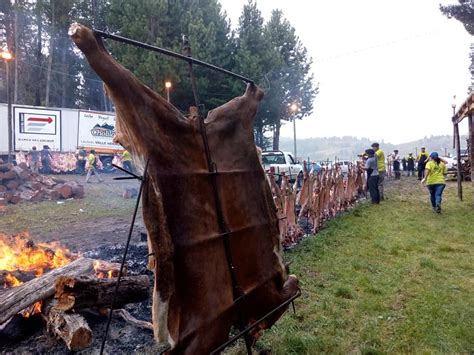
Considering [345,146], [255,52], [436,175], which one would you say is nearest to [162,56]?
[255,52]

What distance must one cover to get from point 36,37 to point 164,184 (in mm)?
37906

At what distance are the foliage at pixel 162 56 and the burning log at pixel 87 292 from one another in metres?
10.2

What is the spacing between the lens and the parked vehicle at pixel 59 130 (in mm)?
19703

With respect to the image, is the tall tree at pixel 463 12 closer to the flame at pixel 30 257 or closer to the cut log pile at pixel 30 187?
the flame at pixel 30 257

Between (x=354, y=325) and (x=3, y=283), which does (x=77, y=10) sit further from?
(x=354, y=325)

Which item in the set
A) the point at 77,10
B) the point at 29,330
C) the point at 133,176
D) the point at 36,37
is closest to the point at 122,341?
the point at 29,330

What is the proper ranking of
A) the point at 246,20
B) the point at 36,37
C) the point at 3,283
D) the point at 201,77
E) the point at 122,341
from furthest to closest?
1. the point at 36,37
2. the point at 246,20
3. the point at 201,77
4. the point at 3,283
5. the point at 122,341

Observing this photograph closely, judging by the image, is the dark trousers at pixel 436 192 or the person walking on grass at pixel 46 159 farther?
the person walking on grass at pixel 46 159

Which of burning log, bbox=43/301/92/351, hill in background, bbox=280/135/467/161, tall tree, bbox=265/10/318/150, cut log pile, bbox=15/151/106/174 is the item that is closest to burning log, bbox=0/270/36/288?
burning log, bbox=43/301/92/351

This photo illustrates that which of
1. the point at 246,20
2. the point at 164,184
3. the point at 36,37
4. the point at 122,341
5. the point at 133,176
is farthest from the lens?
the point at 36,37

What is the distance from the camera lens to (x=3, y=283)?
13.5 ft

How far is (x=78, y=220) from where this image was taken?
10742 millimetres

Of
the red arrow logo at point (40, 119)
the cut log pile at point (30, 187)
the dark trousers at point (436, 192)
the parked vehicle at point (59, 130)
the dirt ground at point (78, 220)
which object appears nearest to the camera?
the dirt ground at point (78, 220)

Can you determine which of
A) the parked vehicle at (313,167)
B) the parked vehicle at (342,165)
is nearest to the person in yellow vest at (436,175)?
the parked vehicle at (342,165)
